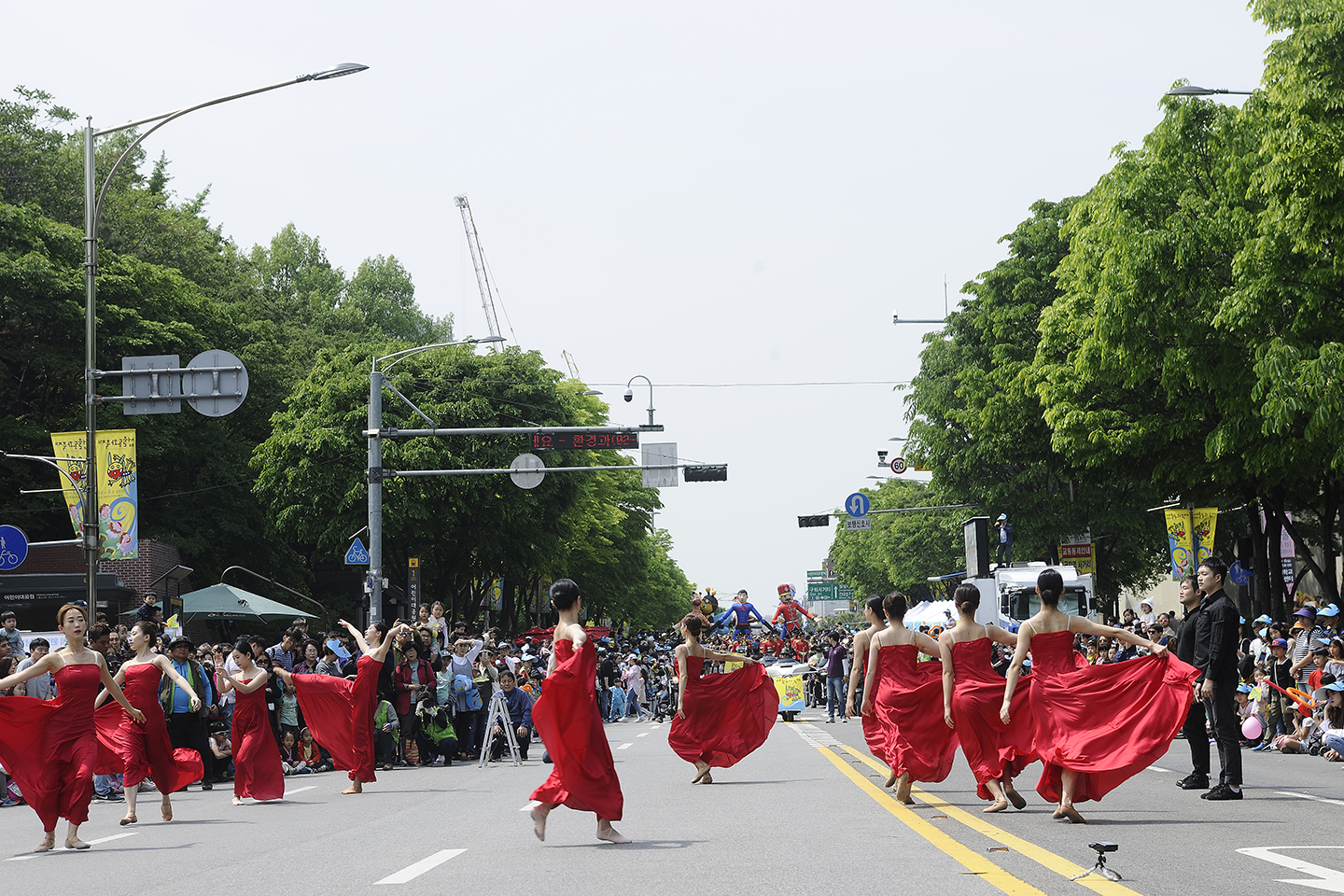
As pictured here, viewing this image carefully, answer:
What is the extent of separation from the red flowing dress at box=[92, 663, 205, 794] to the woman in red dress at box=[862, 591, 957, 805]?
6261mm

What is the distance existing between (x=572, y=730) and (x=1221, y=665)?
5683 millimetres

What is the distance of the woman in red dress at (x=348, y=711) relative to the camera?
16.6m

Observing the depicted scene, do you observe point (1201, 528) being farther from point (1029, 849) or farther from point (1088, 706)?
point (1029, 849)

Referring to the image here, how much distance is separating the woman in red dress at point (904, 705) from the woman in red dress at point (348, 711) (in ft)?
19.3

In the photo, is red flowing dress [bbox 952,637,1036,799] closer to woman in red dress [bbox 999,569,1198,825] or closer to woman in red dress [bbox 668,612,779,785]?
woman in red dress [bbox 999,569,1198,825]

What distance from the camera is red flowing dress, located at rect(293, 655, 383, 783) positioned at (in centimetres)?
1664

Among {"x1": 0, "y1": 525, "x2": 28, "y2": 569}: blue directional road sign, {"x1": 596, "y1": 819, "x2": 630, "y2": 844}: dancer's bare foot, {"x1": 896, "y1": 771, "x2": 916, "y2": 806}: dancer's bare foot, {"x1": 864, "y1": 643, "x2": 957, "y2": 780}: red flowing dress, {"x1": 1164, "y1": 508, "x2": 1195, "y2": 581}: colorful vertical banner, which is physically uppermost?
{"x1": 0, "y1": 525, "x2": 28, "y2": 569}: blue directional road sign

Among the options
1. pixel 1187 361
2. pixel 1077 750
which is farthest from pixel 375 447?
pixel 1077 750

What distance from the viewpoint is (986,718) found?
12.1m

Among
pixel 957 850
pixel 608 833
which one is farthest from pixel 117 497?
pixel 957 850

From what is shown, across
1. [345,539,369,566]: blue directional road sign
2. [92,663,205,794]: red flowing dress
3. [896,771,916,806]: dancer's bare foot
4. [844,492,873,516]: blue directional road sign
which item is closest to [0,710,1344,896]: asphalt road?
[896,771,916,806]: dancer's bare foot

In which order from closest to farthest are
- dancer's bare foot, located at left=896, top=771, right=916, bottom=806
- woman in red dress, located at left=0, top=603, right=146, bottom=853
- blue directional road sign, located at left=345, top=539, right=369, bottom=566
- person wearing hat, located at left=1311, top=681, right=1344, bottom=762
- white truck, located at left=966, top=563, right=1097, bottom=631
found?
woman in red dress, located at left=0, top=603, right=146, bottom=853 → dancer's bare foot, located at left=896, top=771, right=916, bottom=806 → person wearing hat, located at left=1311, top=681, right=1344, bottom=762 → blue directional road sign, located at left=345, top=539, right=369, bottom=566 → white truck, located at left=966, top=563, right=1097, bottom=631

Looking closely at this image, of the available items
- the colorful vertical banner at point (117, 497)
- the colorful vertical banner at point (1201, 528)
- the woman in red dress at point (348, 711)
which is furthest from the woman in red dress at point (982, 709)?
the colorful vertical banner at point (1201, 528)

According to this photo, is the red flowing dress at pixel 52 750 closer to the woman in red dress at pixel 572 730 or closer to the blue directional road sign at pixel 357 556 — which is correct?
the woman in red dress at pixel 572 730
